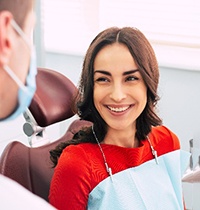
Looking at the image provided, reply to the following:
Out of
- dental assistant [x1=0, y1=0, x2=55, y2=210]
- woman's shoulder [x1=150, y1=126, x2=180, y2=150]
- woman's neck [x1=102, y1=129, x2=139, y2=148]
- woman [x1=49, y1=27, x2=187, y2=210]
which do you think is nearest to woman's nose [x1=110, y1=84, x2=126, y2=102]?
woman [x1=49, y1=27, x2=187, y2=210]

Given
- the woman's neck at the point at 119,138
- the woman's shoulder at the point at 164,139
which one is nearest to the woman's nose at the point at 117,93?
the woman's neck at the point at 119,138

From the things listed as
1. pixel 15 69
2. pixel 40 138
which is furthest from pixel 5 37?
pixel 40 138

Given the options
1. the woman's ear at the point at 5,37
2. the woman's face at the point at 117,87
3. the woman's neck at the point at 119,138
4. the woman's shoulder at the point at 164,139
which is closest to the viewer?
the woman's ear at the point at 5,37

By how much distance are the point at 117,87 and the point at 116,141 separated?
0.63ft

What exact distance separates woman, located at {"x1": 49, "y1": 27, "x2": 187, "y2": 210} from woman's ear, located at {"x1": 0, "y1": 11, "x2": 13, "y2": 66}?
841 mm

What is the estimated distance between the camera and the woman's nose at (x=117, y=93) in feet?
4.21

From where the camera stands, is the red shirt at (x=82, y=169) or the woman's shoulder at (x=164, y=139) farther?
the woman's shoulder at (x=164, y=139)

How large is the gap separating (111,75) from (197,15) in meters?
1.48

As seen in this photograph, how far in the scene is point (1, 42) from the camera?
1.43ft

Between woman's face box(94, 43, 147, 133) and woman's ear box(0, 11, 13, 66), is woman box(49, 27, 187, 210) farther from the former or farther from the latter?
woman's ear box(0, 11, 13, 66)

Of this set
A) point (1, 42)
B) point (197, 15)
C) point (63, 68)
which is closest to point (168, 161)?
point (1, 42)

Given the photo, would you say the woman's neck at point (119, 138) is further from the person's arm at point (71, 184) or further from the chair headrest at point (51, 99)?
the chair headrest at point (51, 99)

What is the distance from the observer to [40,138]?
1689 millimetres

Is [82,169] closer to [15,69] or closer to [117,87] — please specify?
[117,87]
